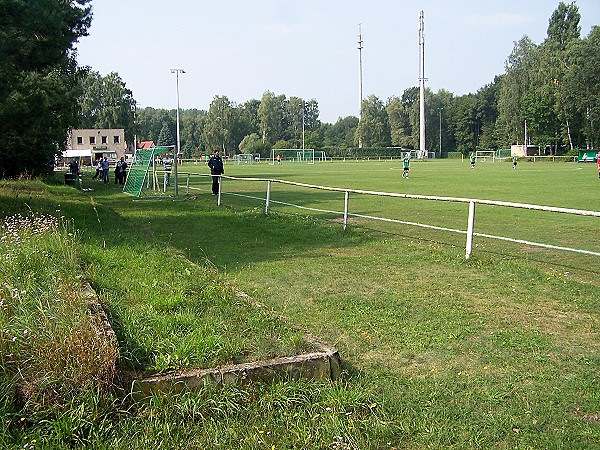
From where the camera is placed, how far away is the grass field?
3.96m

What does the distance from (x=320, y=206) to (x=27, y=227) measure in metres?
13.6

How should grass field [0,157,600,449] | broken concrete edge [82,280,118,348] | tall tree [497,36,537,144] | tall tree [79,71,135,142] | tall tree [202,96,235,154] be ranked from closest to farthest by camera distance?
grass field [0,157,600,449]
broken concrete edge [82,280,118,348]
tall tree [497,36,537,144]
tall tree [79,71,135,142]
tall tree [202,96,235,154]

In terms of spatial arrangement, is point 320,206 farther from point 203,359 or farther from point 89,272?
point 203,359

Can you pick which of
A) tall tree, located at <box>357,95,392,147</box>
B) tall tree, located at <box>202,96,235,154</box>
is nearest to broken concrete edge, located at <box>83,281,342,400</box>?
tall tree, located at <box>357,95,392,147</box>

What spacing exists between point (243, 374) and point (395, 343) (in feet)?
6.46

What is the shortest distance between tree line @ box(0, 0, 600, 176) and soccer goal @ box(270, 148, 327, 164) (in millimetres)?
4139

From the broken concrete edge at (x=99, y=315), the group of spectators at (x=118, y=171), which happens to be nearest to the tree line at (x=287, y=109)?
the group of spectators at (x=118, y=171)

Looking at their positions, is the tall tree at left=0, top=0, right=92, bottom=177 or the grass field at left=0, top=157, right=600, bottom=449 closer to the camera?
the grass field at left=0, top=157, right=600, bottom=449

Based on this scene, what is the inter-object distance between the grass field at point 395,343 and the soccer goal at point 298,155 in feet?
289

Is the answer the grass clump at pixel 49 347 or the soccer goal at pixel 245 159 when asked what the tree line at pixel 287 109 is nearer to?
the soccer goal at pixel 245 159

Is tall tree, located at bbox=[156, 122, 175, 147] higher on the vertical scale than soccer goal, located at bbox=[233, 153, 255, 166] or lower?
higher

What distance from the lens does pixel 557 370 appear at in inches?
204

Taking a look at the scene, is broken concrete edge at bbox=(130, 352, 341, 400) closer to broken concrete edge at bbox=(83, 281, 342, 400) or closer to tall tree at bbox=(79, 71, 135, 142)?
broken concrete edge at bbox=(83, 281, 342, 400)

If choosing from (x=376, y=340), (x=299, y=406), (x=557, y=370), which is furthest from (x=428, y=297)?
(x=299, y=406)
